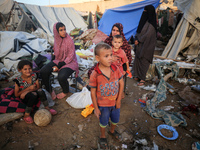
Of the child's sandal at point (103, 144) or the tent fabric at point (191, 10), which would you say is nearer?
the child's sandal at point (103, 144)

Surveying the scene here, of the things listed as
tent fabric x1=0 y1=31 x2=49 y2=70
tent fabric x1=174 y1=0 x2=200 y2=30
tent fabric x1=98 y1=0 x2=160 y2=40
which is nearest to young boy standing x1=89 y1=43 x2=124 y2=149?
tent fabric x1=0 y1=31 x2=49 y2=70

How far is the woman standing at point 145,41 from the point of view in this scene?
348 centimetres

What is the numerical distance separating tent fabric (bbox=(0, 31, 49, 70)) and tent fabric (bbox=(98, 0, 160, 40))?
521cm

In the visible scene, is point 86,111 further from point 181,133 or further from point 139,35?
point 139,35

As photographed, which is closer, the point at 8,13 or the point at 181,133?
the point at 181,133

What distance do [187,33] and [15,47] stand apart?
23.2 feet

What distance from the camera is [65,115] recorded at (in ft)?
8.45

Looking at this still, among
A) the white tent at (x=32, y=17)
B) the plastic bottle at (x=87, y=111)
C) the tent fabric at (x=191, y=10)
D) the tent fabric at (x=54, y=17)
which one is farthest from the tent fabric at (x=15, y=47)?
the tent fabric at (x=191, y=10)

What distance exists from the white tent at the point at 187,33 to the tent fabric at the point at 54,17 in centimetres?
748

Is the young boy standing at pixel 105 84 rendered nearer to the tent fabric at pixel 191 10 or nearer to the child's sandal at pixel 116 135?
the child's sandal at pixel 116 135

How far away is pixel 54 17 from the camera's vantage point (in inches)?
422

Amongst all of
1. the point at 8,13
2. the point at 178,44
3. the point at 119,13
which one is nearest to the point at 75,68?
the point at 178,44

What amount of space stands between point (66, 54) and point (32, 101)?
144 cm

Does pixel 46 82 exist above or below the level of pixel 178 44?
below
